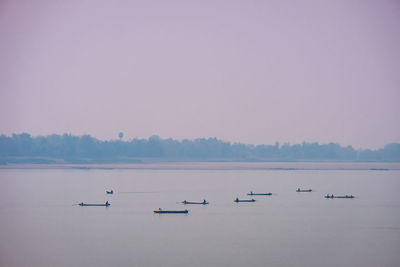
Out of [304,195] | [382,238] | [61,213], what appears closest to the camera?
[382,238]

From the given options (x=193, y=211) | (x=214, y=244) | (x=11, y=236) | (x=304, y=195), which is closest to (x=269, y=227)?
(x=214, y=244)

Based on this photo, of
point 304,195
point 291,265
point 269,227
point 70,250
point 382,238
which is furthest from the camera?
point 304,195

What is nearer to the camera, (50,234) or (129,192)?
(50,234)

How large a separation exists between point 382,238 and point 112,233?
20.9 metres

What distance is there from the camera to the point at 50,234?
42.9m

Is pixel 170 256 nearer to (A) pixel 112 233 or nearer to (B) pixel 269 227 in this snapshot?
(A) pixel 112 233

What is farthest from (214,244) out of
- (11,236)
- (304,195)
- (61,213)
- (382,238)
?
(304,195)

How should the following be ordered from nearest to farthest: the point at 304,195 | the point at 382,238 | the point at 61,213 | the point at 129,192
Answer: the point at 382,238 → the point at 61,213 → the point at 304,195 → the point at 129,192

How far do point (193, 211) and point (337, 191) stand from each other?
34.3 m

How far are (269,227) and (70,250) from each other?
57.1 ft

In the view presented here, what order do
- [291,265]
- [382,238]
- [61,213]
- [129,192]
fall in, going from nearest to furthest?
[291,265] → [382,238] → [61,213] → [129,192]

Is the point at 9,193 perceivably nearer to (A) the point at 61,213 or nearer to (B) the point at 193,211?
(A) the point at 61,213

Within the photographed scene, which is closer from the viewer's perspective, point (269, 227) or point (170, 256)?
point (170, 256)

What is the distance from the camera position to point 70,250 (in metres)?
36.7
